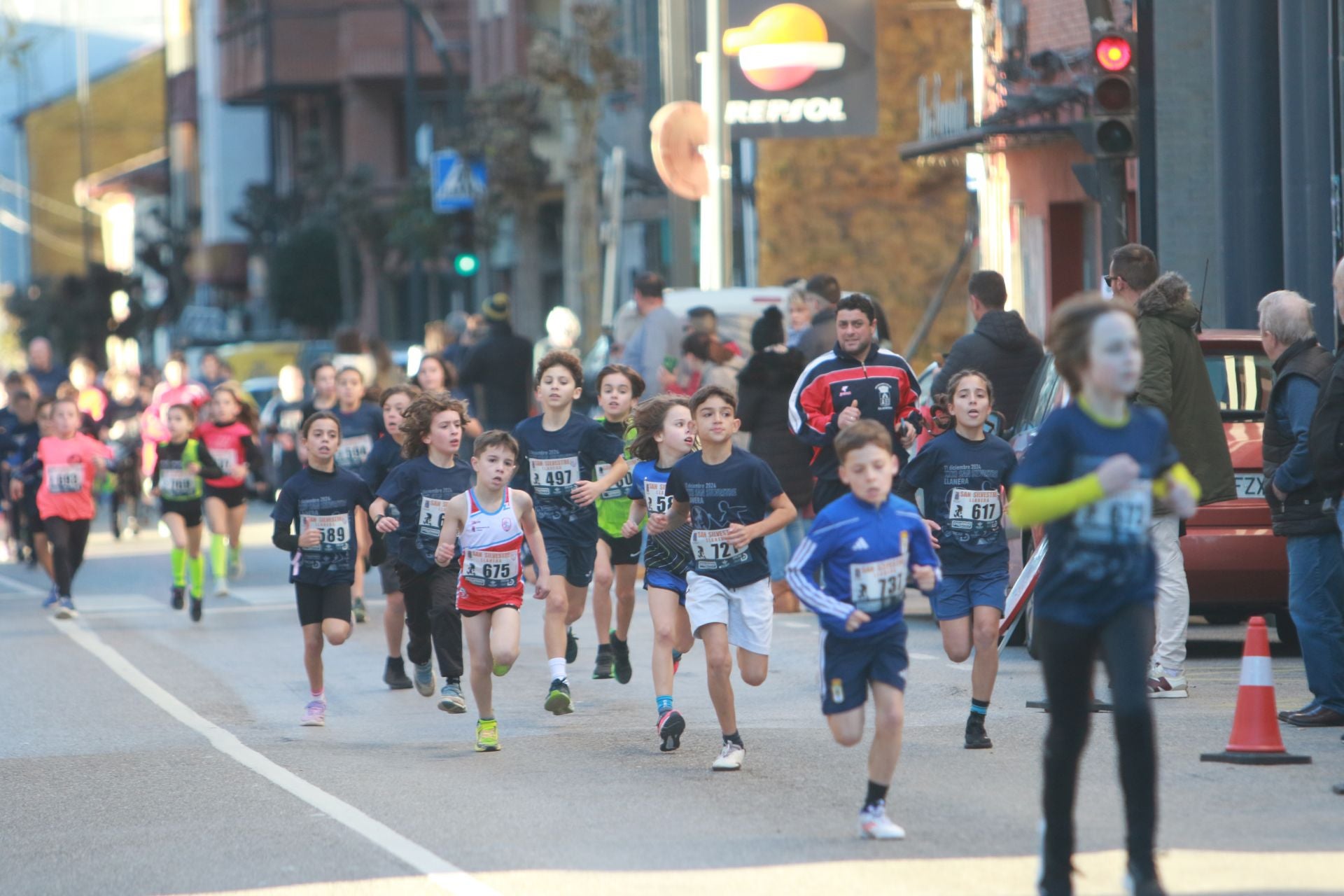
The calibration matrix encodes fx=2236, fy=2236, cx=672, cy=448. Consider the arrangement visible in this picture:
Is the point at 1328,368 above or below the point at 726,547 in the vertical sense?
above

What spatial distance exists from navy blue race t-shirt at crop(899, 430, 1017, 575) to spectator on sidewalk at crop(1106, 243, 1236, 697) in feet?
3.62

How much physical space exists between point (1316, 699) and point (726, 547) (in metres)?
2.78

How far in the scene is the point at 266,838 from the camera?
26.6ft

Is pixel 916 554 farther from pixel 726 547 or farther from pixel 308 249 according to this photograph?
pixel 308 249

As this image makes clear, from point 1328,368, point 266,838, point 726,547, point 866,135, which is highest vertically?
point 866,135

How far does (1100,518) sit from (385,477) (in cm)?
693

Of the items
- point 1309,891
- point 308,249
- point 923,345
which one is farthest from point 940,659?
point 308,249

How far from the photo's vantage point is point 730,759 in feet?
30.2

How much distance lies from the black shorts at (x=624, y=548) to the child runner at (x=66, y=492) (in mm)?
6395

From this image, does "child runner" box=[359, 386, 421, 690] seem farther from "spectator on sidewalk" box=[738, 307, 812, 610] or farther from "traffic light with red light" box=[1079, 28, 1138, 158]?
"traffic light with red light" box=[1079, 28, 1138, 158]

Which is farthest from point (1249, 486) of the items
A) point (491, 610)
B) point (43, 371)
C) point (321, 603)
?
point (43, 371)

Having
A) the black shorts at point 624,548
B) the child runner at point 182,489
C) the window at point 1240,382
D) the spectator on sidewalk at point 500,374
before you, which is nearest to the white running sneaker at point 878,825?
the black shorts at point 624,548

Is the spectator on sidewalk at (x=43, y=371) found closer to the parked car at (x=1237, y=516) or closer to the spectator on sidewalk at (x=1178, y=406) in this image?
the parked car at (x=1237, y=516)

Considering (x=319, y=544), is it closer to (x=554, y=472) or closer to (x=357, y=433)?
(x=554, y=472)
